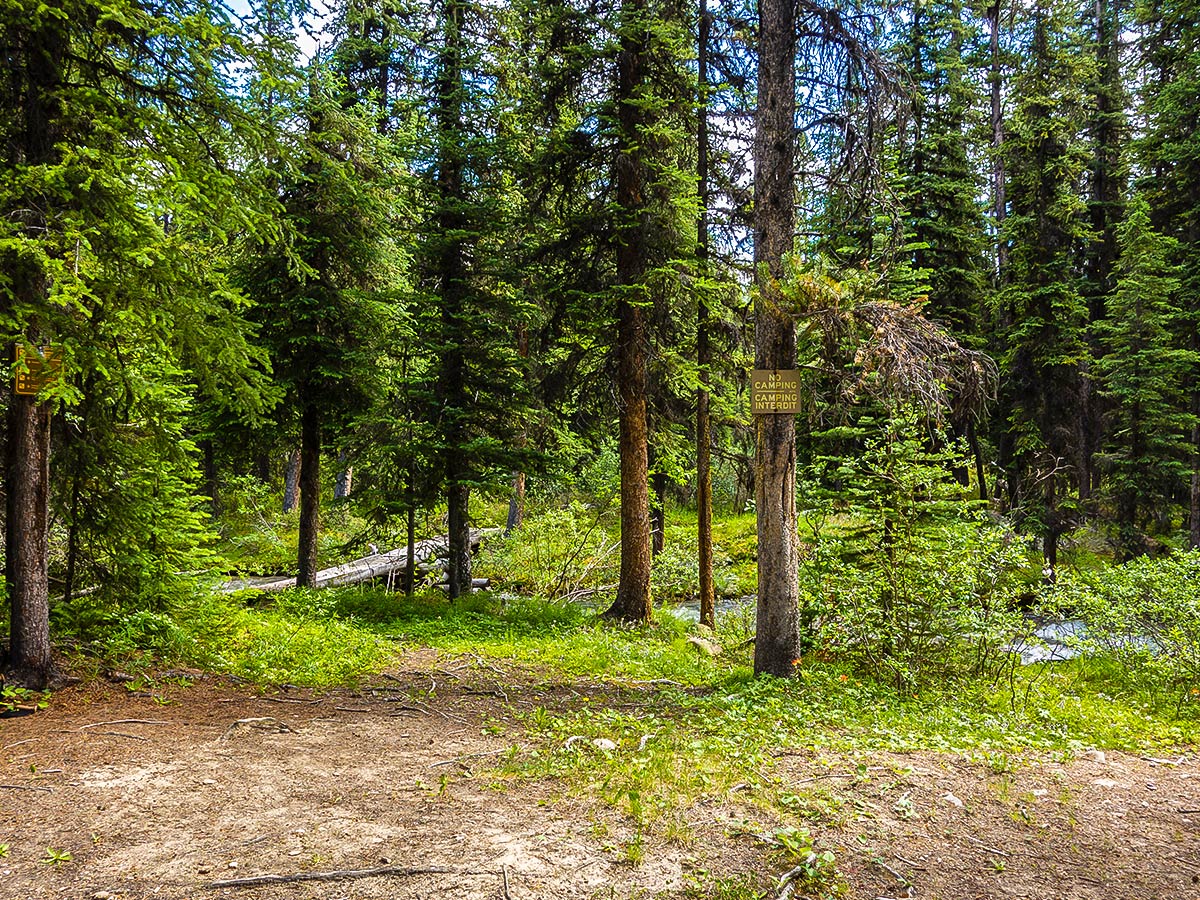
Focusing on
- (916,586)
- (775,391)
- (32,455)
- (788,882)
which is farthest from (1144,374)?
(32,455)

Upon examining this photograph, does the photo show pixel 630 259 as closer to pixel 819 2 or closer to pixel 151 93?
pixel 819 2

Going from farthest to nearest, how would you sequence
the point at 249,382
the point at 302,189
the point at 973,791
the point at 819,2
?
the point at 302,189 < the point at 819,2 < the point at 249,382 < the point at 973,791

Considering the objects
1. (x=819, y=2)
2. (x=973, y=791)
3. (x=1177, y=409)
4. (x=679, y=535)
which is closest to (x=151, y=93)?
(x=819, y=2)

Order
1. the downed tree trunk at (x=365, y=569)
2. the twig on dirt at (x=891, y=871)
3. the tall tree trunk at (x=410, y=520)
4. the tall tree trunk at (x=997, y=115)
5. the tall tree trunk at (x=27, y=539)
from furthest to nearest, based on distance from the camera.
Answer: the tall tree trunk at (x=997, y=115) < the downed tree trunk at (x=365, y=569) < the tall tree trunk at (x=410, y=520) < the tall tree trunk at (x=27, y=539) < the twig on dirt at (x=891, y=871)

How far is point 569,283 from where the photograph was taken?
11695 mm

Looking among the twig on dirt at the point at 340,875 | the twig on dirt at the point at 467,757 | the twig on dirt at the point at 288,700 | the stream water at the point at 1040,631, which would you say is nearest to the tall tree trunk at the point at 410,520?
the stream water at the point at 1040,631

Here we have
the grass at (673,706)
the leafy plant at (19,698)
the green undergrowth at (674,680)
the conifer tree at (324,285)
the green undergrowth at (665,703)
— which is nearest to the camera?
the grass at (673,706)

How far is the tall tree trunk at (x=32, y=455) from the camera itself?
5.73 meters

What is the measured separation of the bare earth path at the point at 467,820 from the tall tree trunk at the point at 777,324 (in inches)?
94.4

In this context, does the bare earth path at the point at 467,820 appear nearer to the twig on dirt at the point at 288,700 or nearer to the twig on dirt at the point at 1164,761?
the twig on dirt at the point at 1164,761

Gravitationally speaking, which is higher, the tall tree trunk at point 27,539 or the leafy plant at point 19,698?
the tall tree trunk at point 27,539

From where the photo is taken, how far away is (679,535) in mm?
20484

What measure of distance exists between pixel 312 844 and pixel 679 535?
17.2 m

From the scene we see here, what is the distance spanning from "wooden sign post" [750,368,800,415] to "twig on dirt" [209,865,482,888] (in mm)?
5247
